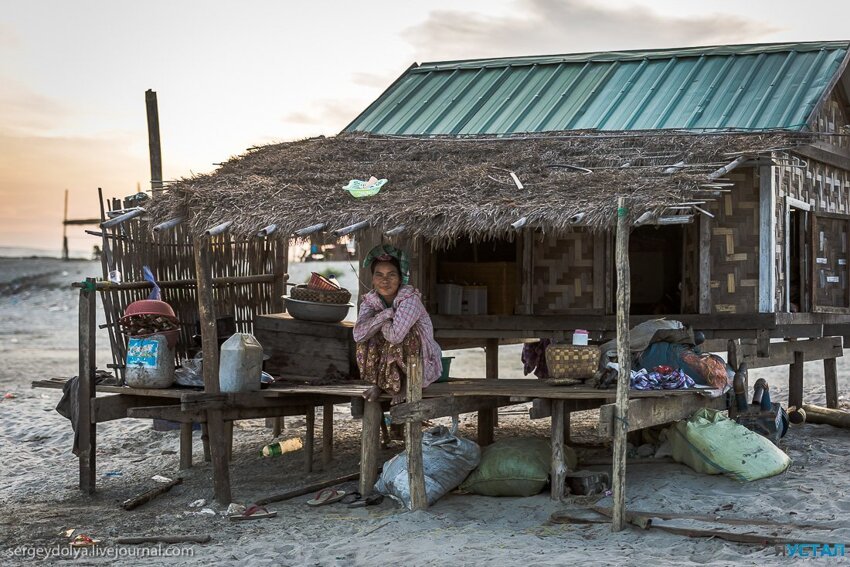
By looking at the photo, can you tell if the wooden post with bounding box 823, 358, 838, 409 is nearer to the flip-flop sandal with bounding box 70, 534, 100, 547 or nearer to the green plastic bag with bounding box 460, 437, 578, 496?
the green plastic bag with bounding box 460, 437, 578, 496

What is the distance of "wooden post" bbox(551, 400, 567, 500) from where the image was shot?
8.70m

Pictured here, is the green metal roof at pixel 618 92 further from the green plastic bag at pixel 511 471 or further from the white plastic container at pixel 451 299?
the green plastic bag at pixel 511 471

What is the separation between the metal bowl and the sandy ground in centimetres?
157

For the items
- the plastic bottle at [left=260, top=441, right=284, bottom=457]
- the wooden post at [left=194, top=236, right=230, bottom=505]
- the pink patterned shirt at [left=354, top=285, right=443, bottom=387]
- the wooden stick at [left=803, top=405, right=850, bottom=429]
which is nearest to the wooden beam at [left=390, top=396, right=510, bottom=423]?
the pink patterned shirt at [left=354, top=285, right=443, bottom=387]

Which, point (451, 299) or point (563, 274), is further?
point (451, 299)

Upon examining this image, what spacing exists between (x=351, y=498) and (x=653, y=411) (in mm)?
2583

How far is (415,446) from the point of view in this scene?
8.59 meters

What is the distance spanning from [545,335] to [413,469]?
2763mm

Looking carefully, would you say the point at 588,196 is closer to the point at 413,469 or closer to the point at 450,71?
the point at 413,469

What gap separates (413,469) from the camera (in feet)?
28.1

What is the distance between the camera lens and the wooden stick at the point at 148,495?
31.0 feet

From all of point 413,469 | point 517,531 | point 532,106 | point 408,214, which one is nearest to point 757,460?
point 517,531

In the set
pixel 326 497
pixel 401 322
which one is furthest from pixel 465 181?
pixel 326 497

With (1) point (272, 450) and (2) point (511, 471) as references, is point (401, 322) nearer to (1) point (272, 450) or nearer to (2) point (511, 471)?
(2) point (511, 471)
